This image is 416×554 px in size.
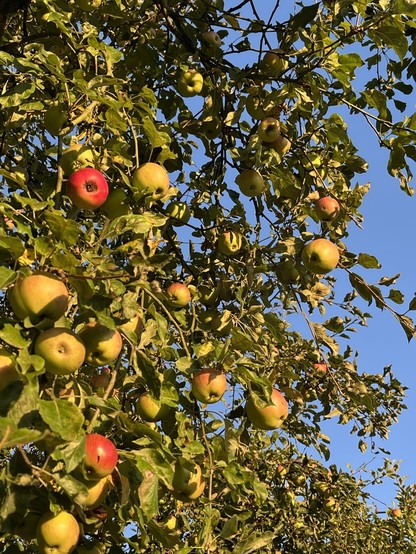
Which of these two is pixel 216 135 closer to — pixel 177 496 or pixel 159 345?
pixel 159 345

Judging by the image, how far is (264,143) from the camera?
10.9 feet

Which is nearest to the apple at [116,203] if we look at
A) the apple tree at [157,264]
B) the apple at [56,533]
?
the apple tree at [157,264]

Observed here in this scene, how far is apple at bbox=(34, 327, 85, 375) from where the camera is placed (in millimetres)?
1752

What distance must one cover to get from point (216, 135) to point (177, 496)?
6.91 feet

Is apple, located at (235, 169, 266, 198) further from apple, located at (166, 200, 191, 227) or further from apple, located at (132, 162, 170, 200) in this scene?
apple, located at (132, 162, 170, 200)

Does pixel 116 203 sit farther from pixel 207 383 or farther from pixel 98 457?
pixel 98 457

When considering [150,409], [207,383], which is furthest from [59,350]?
[207,383]

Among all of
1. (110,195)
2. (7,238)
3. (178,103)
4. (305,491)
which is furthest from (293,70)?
(305,491)

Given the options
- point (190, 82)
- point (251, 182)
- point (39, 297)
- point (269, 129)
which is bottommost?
point (39, 297)

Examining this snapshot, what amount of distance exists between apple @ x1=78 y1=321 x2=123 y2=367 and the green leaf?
0.40 meters

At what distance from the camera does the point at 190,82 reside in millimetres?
3301

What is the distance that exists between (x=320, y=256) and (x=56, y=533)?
72.7 inches

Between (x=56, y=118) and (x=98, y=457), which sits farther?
(x=56, y=118)

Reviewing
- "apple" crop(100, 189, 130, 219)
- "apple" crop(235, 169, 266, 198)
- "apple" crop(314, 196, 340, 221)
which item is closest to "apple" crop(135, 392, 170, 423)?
"apple" crop(100, 189, 130, 219)
